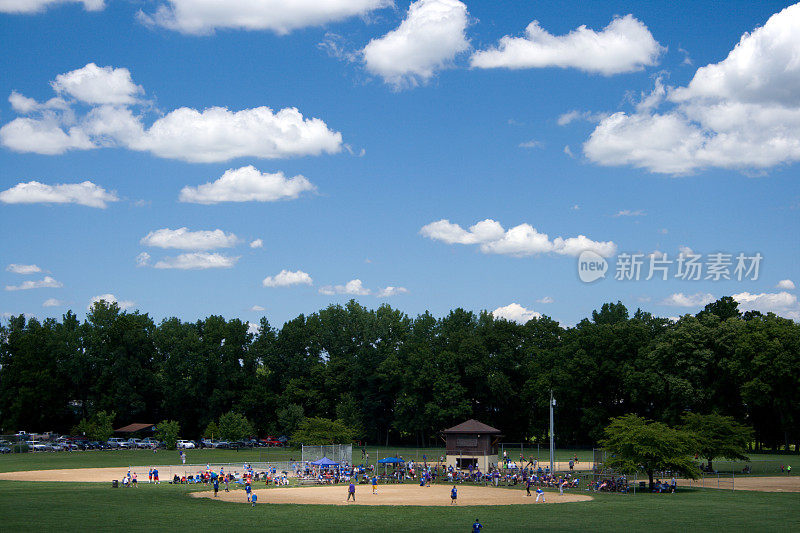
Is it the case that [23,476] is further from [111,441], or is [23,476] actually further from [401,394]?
[401,394]

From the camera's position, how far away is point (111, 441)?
10238cm

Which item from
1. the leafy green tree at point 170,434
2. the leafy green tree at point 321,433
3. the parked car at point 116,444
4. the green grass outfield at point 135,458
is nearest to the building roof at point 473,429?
the green grass outfield at point 135,458

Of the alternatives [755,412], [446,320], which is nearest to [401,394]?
[446,320]

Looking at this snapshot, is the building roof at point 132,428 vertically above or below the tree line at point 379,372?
below

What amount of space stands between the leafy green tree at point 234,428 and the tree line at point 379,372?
8.11 metres

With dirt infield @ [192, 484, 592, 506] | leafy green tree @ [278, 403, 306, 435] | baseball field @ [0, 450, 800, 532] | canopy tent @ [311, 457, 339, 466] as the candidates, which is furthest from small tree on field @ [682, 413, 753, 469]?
leafy green tree @ [278, 403, 306, 435]

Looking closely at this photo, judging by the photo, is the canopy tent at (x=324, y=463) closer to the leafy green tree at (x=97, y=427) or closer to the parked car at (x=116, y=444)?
the parked car at (x=116, y=444)

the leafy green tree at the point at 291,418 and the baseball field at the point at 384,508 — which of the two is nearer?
the baseball field at the point at 384,508

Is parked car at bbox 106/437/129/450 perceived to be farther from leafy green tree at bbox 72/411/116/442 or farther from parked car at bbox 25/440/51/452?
parked car at bbox 25/440/51/452

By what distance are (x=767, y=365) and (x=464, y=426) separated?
3118cm

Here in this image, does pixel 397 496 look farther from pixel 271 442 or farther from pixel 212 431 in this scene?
pixel 271 442

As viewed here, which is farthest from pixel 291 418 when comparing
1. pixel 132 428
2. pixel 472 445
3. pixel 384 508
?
pixel 384 508

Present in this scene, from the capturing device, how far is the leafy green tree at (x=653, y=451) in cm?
5278

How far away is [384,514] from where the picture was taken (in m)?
40.4
